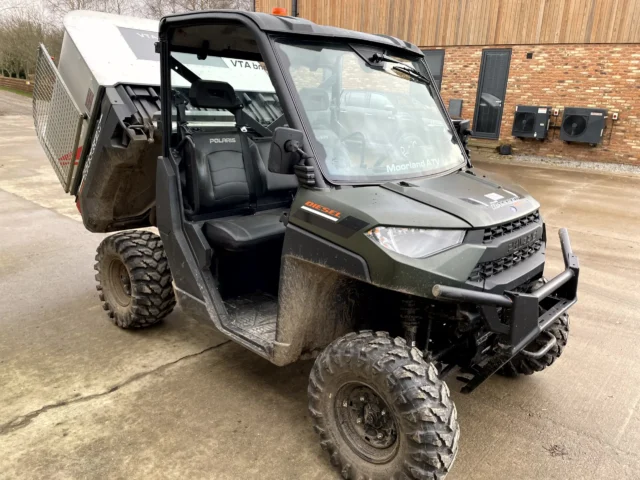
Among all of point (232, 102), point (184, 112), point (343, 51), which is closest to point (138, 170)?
point (184, 112)

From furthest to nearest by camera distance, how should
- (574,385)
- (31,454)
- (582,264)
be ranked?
(582,264)
(574,385)
(31,454)

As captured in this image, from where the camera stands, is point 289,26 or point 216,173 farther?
point 216,173

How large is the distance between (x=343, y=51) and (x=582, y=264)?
4320 mm

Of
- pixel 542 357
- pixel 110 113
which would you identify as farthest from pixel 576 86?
pixel 110 113

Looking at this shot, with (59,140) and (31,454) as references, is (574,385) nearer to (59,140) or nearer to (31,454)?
(31,454)

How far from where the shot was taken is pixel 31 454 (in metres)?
2.65

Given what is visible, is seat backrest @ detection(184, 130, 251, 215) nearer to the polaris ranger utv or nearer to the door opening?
the polaris ranger utv

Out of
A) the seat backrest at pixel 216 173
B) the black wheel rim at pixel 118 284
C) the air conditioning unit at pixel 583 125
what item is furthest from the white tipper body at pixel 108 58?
the air conditioning unit at pixel 583 125

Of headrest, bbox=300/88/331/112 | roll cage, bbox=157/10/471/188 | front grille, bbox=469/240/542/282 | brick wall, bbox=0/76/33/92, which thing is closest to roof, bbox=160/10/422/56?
roll cage, bbox=157/10/471/188

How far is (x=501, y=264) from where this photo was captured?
244 centimetres

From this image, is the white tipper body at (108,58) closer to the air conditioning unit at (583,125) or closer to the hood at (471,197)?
the hood at (471,197)

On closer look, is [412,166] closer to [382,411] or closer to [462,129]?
[462,129]

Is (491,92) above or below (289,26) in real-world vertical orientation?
below

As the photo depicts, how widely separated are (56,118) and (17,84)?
31520 mm
